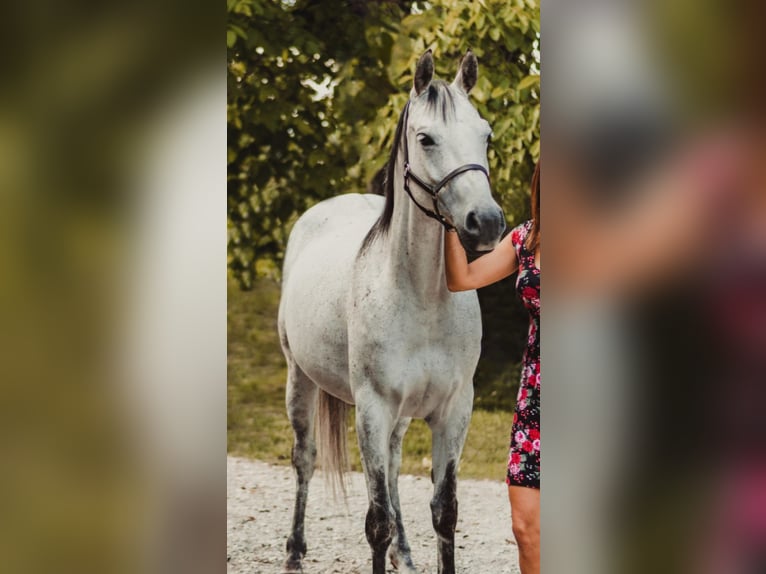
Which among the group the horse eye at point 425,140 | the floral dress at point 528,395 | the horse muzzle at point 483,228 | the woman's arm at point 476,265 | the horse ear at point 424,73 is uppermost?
the horse ear at point 424,73

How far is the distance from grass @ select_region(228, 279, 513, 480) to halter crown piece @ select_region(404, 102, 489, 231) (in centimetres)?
203

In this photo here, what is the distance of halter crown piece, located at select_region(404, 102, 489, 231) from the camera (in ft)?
9.36

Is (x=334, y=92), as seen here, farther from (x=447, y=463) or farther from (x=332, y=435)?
(x=447, y=463)

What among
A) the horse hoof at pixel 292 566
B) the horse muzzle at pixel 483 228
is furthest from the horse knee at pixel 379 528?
the horse muzzle at pixel 483 228

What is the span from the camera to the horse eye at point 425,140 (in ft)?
9.63

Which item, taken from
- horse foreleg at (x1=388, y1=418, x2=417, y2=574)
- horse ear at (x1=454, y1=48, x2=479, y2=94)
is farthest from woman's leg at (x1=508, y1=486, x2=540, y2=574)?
horse ear at (x1=454, y1=48, x2=479, y2=94)

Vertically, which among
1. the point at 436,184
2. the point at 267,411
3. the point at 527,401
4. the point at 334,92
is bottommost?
the point at 267,411

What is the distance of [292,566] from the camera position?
3938 mm

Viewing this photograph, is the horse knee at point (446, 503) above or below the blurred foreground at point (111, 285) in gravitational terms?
below

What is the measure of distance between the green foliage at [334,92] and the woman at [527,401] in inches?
62.9

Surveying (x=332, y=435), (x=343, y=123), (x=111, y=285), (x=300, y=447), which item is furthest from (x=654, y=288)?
(x=343, y=123)

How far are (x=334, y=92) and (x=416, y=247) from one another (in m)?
1.70

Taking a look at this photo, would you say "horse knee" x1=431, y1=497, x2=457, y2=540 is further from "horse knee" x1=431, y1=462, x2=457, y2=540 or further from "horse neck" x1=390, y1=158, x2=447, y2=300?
"horse neck" x1=390, y1=158, x2=447, y2=300

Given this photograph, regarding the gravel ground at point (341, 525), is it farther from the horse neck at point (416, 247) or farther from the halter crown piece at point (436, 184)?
the halter crown piece at point (436, 184)
